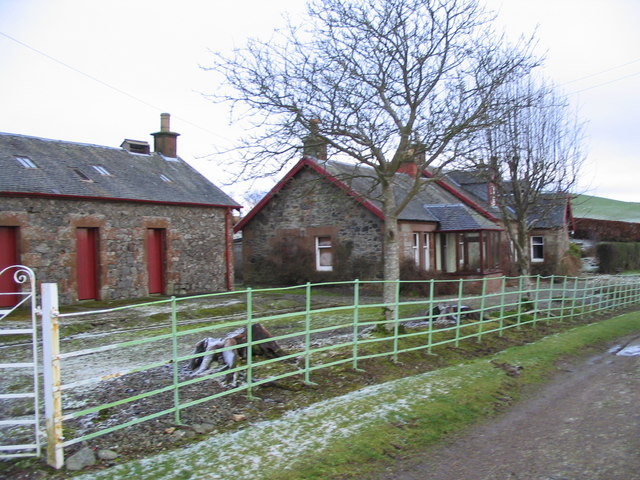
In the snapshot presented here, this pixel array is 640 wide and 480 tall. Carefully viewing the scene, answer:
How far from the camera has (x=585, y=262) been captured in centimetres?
3644

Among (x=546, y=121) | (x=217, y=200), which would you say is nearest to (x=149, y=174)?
(x=217, y=200)

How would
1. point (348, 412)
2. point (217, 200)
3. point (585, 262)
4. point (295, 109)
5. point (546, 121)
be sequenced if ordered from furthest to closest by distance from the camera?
point (585, 262) < point (217, 200) < point (546, 121) < point (295, 109) < point (348, 412)

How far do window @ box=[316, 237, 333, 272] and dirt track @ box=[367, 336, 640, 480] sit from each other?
1647 cm

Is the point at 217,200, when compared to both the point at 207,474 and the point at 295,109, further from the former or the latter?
the point at 207,474

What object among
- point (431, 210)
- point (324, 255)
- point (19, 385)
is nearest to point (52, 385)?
point (19, 385)

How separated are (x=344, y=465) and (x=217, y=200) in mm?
18062

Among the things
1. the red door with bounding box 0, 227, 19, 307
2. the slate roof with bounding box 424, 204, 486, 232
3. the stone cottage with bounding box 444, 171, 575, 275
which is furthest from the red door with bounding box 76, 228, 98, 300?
the stone cottage with bounding box 444, 171, 575, 275

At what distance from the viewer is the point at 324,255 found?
24.5m

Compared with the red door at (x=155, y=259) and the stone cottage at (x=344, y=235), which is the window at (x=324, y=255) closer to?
the stone cottage at (x=344, y=235)

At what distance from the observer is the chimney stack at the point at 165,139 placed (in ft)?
79.7

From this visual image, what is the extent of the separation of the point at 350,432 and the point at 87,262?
14373 millimetres

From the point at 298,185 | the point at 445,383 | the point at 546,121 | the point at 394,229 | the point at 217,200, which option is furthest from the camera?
the point at 298,185

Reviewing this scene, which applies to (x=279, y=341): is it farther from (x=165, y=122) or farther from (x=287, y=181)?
(x=165, y=122)

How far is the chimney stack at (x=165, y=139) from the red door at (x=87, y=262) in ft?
23.2
